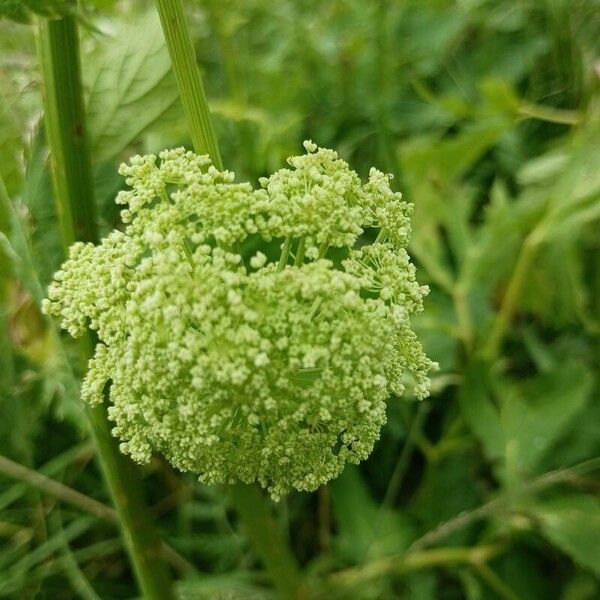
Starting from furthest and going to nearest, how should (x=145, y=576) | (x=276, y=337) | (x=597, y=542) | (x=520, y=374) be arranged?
(x=520, y=374)
(x=597, y=542)
(x=145, y=576)
(x=276, y=337)

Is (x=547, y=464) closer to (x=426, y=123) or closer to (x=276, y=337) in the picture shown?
(x=426, y=123)

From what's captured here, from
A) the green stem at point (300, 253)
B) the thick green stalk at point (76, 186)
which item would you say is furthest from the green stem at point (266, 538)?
the green stem at point (300, 253)

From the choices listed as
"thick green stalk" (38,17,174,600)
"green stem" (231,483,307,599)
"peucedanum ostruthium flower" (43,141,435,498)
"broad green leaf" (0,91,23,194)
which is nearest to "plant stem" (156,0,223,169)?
"peucedanum ostruthium flower" (43,141,435,498)

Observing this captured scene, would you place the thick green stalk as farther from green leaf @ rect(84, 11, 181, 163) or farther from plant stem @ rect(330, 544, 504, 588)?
plant stem @ rect(330, 544, 504, 588)

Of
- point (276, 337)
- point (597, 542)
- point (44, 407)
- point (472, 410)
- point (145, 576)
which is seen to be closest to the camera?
point (276, 337)

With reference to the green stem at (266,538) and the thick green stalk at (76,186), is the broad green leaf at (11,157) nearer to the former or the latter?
the thick green stalk at (76,186)

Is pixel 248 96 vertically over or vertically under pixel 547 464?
over

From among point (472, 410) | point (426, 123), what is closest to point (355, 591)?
point (472, 410)

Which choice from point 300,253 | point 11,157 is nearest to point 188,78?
point 300,253
